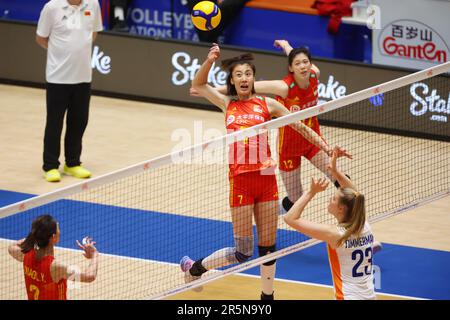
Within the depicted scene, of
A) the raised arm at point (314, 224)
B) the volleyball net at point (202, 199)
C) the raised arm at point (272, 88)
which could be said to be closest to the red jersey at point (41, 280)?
the volleyball net at point (202, 199)

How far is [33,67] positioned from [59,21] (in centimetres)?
472

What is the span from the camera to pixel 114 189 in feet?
44.2

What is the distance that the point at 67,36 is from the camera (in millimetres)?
13375

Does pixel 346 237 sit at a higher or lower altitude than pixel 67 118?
lower

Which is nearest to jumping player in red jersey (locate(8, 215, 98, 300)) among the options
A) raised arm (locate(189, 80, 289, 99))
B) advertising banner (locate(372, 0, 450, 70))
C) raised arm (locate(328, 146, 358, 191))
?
raised arm (locate(328, 146, 358, 191))

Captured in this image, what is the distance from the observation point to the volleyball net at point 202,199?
32.7 feet

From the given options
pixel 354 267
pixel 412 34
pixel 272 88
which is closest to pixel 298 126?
pixel 272 88

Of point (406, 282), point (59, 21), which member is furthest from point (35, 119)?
point (406, 282)

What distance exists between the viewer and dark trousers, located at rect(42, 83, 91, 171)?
44.5 feet

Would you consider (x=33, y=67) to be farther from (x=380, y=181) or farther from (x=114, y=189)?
(x=380, y=181)

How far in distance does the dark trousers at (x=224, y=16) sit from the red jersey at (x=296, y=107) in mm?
5763

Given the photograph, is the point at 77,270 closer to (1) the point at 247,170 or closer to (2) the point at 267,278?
(1) the point at 247,170

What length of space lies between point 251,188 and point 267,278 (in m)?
0.93

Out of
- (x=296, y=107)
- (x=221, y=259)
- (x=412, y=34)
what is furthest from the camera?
(x=412, y=34)
